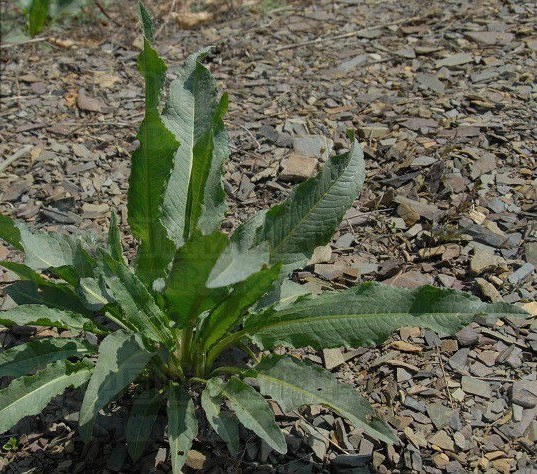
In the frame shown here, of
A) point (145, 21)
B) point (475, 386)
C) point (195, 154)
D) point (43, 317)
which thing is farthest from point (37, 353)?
point (475, 386)

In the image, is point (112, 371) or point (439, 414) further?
point (439, 414)

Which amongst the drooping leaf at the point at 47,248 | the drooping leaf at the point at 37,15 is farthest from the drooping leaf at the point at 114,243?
the drooping leaf at the point at 37,15

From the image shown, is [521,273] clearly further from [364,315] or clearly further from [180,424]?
[180,424]

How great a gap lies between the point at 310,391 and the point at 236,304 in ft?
1.04

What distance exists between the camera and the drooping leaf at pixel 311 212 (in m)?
2.33

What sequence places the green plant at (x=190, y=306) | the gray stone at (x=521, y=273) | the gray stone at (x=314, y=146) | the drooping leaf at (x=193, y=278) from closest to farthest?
the drooping leaf at (x=193, y=278), the green plant at (x=190, y=306), the gray stone at (x=521, y=273), the gray stone at (x=314, y=146)

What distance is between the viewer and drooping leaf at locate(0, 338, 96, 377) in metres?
2.22

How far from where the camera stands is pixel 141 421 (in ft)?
7.38

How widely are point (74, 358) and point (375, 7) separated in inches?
126

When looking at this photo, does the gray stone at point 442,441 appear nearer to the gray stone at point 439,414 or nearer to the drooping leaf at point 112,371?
the gray stone at point 439,414

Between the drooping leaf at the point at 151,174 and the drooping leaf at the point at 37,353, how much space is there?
0.95 ft

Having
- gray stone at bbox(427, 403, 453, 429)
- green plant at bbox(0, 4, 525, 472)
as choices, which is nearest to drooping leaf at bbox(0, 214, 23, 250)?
green plant at bbox(0, 4, 525, 472)

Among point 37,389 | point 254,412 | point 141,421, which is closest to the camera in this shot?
point 254,412

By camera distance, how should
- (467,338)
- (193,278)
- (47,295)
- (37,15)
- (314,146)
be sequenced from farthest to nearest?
(37,15) → (314,146) → (467,338) → (47,295) → (193,278)
